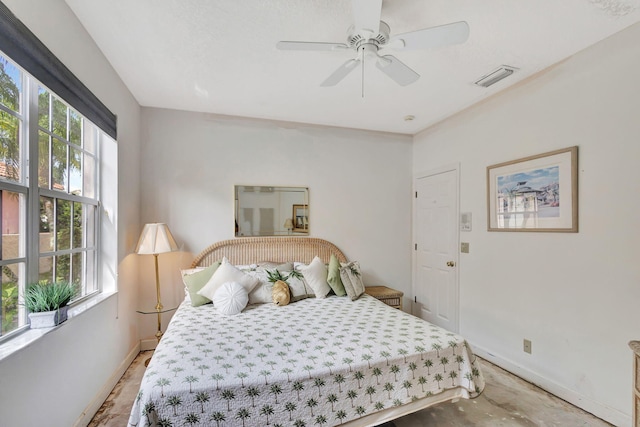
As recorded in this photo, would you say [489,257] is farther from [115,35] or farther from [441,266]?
[115,35]

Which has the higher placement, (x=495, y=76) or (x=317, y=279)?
(x=495, y=76)

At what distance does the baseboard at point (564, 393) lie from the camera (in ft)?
6.57

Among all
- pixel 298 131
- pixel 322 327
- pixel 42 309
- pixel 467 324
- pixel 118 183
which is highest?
pixel 298 131

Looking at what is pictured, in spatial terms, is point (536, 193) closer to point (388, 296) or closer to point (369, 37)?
point (388, 296)

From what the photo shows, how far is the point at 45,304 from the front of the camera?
1581 mm

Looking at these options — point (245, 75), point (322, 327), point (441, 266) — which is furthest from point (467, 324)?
point (245, 75)

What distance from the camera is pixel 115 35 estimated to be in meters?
2.03

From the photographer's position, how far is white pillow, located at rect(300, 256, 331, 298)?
3.05 metres

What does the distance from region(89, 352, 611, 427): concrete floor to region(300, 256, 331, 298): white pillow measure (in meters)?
1.27

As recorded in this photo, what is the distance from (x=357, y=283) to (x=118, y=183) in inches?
93.5

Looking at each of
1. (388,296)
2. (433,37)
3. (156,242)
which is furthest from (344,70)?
(388,296)

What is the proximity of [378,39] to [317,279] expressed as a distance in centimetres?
218

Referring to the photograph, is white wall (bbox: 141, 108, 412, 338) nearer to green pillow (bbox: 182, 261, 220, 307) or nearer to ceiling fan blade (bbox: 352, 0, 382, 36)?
green pillow (bbox: 182, 261, 220, 307)

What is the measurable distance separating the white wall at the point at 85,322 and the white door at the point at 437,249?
Result: 3.34 meters
